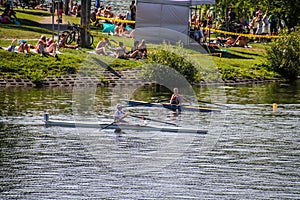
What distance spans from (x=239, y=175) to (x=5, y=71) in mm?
22977

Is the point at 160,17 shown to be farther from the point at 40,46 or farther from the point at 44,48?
the point at 40,46

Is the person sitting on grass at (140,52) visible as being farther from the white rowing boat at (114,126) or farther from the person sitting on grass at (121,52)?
the white rowing boat at (114,126)

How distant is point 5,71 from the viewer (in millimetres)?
45281

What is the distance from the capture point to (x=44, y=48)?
158 ft

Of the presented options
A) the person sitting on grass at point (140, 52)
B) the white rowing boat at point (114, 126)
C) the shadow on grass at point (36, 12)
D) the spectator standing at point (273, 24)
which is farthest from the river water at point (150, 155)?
the shadow on grass at point (36, 12)

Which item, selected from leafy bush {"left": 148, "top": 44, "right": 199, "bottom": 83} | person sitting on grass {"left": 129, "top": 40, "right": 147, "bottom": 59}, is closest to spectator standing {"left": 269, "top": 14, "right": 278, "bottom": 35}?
person sitting on grass {"left": 129, "top": 40, "right": 147, "bottom": 59}

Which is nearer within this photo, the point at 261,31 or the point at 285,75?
the point at 285,75

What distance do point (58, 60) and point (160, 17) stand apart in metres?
8.51

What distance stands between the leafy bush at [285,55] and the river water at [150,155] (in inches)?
479

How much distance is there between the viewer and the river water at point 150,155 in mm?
23953

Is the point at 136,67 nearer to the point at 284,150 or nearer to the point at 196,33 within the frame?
the point at 196,33

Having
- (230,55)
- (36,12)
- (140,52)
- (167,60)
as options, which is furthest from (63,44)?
(36,12)

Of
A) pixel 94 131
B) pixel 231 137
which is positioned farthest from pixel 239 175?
pixel 94 131

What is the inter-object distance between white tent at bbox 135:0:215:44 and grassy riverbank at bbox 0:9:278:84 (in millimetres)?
1445
